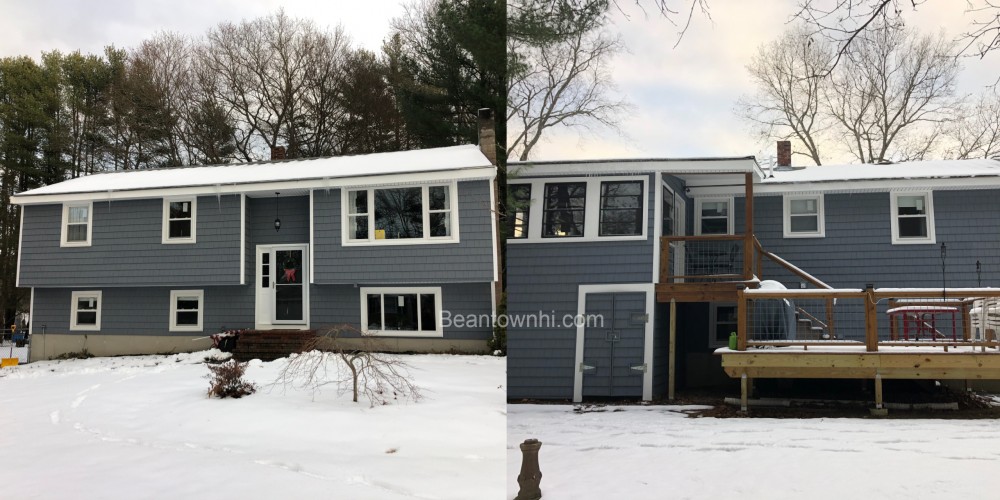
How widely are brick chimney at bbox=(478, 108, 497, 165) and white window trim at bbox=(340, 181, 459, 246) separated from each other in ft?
1.79

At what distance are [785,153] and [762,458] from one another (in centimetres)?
183

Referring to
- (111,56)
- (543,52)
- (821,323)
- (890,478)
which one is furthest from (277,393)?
(890,478)

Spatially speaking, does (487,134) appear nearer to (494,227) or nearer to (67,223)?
(494,227)

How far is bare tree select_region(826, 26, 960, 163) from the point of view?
10.0 ft

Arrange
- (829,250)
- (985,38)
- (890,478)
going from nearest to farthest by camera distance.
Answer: (890,478), (985,38), (829,250)

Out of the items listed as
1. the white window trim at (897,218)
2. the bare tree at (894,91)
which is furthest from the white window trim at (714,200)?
the bare tree at (894,91)

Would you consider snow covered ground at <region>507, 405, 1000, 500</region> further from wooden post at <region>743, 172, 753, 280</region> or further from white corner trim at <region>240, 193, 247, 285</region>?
white corner trim at <region>240, 193, 247, 285</region>

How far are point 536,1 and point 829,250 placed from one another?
2704 mm

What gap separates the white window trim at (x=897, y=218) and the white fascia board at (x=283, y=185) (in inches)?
187

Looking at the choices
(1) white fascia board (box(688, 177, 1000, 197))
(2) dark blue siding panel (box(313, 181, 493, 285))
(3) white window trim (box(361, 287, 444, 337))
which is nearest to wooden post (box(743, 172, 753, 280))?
(1) white fascia board (box(688, 177, 1000, 197))

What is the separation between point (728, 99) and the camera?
3.83m

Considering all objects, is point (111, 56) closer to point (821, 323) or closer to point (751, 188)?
point (751, 188)

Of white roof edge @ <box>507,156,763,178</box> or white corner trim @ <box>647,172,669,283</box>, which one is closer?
white roof edge @ <box>507,156,763,178</box>

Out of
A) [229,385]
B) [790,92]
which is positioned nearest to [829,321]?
[790,92]
